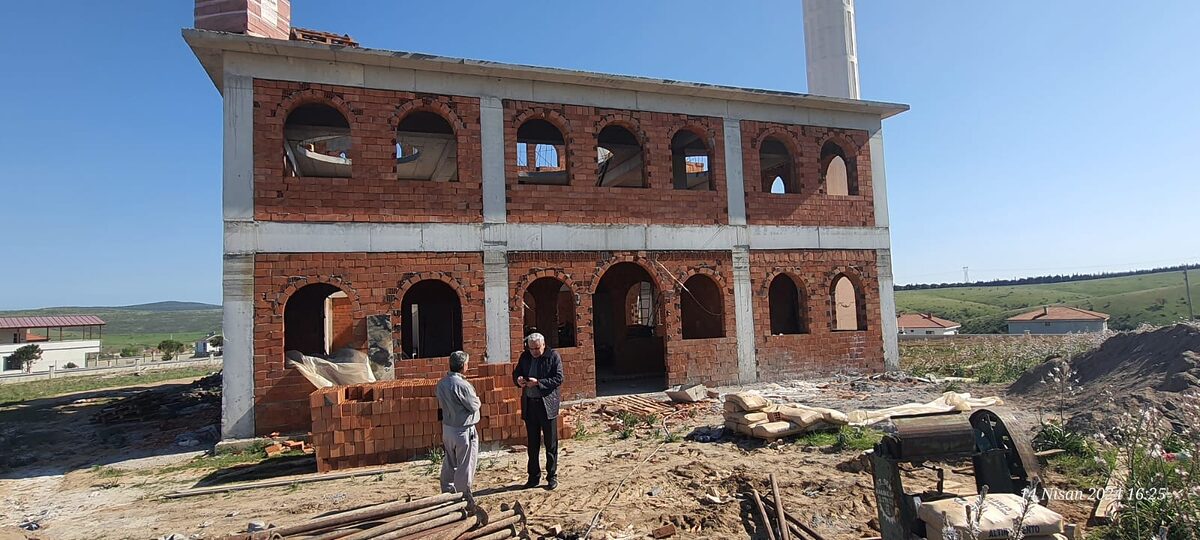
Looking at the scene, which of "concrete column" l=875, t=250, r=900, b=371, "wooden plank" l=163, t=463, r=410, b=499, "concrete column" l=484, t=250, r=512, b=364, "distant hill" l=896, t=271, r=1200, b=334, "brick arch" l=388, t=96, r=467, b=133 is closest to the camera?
"wooden plank" l=163, t=463, r=410, b=499

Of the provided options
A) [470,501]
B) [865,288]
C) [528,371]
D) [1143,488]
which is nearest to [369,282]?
[528,371]

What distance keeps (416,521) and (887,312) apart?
1259 cm

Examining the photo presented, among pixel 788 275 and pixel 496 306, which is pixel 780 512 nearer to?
pixel 496 306

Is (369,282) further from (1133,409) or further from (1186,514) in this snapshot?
(1133,409)

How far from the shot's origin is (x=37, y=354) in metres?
34.6

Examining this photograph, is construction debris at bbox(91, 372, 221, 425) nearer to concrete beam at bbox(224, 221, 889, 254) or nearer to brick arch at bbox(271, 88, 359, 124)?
concrete beam at bbox(224, 221, 889, 254)

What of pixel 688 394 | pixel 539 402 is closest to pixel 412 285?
pixel 539 402

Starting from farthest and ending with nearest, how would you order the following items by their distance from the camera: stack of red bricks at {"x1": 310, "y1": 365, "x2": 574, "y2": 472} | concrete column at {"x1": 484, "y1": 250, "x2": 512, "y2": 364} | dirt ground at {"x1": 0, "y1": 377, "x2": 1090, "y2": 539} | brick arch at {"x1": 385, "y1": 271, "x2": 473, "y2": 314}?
concrete column at {"x1": 484, "y1": 250, "x2": 512, "y2": 364}, brick arch at {"x1": 385, "y1": 271, "x2": 473, "y2": 314}, stack of red bricks at {"x1": 310, "y1": 365, "x2": 574, "y2": 472}, dirt ground at {"x1": 0, "y1": 377, "x2": 1090, "y2": 539}

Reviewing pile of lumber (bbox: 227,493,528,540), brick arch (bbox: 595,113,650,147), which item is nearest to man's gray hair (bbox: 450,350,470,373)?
pile of lumber (bbox: 227,493,528,540)

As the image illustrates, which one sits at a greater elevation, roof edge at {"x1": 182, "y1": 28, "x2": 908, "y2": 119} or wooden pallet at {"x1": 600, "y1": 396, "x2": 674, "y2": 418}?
roof edge at {"x1": 182, "y1": 28, "x2": 908, "y2": 119}

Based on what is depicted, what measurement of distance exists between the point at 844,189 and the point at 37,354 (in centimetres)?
4371

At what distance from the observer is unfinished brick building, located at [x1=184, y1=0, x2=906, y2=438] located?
9.57 meters

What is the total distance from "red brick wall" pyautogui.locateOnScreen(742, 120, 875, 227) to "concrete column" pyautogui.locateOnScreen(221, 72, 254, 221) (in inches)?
372

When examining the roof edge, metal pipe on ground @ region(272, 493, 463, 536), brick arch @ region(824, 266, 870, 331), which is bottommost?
metal pipe on ground @ region(272, 493, 463, 536)
